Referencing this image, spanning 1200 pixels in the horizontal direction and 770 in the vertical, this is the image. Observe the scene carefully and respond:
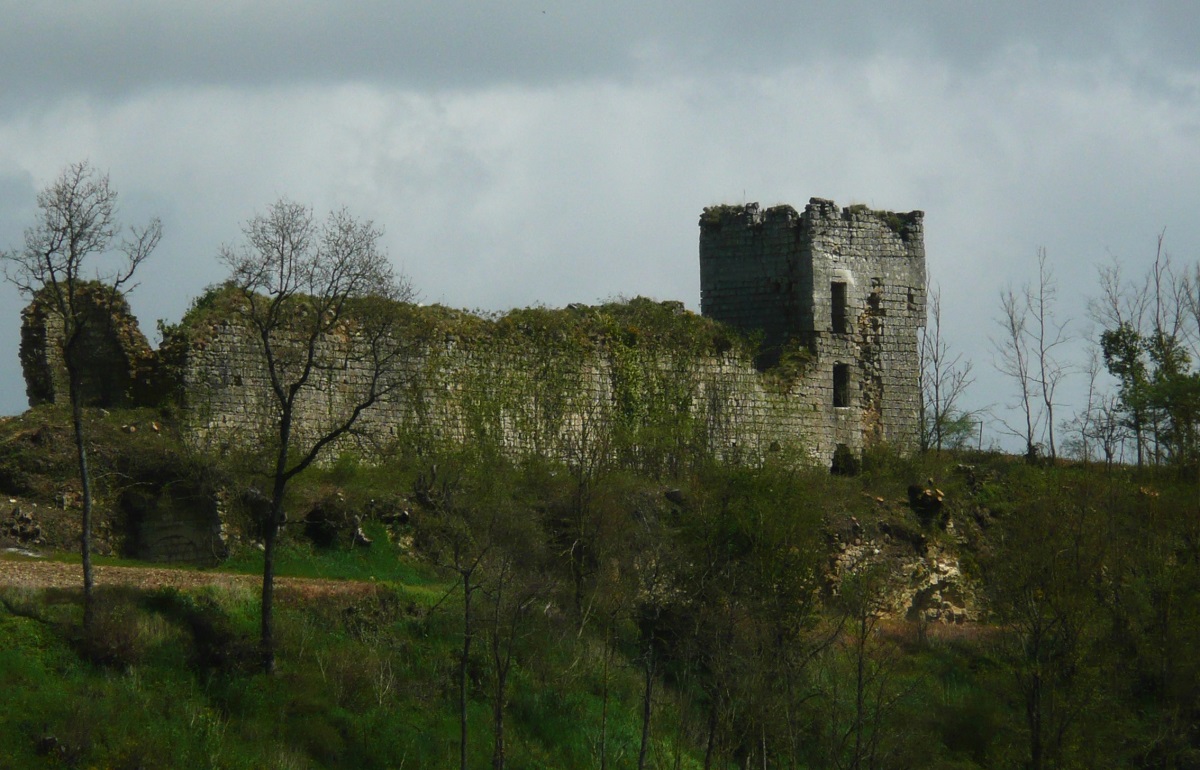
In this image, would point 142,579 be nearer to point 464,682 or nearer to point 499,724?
point 464,682

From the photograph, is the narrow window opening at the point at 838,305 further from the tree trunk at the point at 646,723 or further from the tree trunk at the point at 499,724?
the tree trunk at the point at 499,724

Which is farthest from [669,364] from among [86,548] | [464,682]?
[86,548]

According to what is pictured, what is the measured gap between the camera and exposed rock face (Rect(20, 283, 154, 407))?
2617cm

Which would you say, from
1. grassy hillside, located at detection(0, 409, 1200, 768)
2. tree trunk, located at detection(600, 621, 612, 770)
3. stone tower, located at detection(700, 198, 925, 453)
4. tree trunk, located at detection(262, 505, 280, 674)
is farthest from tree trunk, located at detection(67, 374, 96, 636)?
stone tower, located at detection(700, 198, 925, 453)

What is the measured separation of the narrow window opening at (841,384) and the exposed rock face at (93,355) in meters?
13.9

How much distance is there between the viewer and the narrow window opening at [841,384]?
1356 inches

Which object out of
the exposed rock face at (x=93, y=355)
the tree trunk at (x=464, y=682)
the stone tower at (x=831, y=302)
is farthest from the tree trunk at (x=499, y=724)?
the stone tower at (x=831, y=302)

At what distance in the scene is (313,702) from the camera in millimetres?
20609

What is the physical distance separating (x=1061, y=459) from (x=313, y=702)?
69.2ft

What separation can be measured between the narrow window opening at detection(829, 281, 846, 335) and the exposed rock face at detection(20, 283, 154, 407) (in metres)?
14.0

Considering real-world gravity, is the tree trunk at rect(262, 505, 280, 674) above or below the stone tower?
below

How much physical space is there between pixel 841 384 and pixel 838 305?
155cm

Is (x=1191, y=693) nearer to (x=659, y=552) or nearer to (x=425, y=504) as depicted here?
(x=659, y=552)

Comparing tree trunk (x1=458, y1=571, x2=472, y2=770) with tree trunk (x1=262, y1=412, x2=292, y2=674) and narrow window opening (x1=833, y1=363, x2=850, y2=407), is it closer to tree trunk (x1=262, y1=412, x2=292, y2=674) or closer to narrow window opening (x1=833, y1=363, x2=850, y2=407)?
tree trunk (x1=262, y1=412, x2=292, y2=674)
